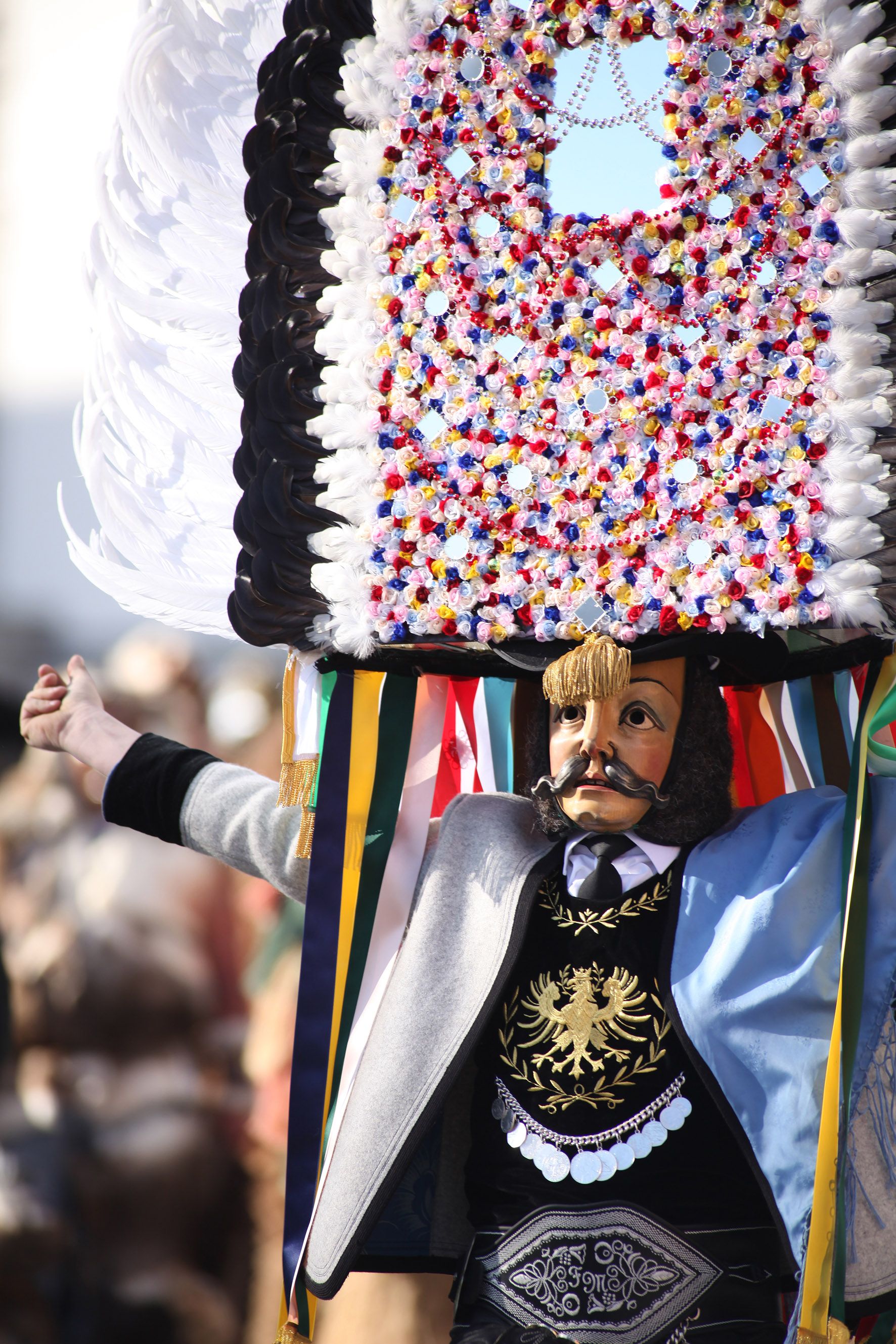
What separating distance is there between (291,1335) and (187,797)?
93 cm

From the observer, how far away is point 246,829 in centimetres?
230

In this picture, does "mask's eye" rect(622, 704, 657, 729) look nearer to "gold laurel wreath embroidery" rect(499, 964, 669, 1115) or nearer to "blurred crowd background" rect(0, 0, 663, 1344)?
"gold laurel wreath embroidery" rect(499, 964, 669, 1115)

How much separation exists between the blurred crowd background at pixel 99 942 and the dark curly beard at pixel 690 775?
140 cm

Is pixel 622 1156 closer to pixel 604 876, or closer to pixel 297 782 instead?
pixel 604 876

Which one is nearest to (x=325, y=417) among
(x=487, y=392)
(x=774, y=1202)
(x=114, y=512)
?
→ (x=487, y=392)

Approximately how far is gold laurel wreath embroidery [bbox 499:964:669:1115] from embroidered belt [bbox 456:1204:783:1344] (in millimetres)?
159

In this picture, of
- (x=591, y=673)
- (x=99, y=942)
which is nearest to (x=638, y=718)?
(x=591, y=673)

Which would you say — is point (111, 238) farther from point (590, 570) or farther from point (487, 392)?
point (590, 570)

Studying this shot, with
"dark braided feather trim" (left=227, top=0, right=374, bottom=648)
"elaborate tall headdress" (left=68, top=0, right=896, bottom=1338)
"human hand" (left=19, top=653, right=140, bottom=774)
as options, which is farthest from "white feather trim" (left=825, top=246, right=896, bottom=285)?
"human hand" (left=19, top=653, right=140, bottom=774)

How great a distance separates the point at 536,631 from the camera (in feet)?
6.91

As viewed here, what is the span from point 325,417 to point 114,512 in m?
0.51

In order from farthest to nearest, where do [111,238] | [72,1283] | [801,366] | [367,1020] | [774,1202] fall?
[72,1283] → [111,238] → [367,1020] → [801,366] → [774,1202]

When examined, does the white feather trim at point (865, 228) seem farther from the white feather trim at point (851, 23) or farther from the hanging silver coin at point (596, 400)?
the hanging silver coin at point (596, 400)

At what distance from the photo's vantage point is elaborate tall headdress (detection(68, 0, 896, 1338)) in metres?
2.03
